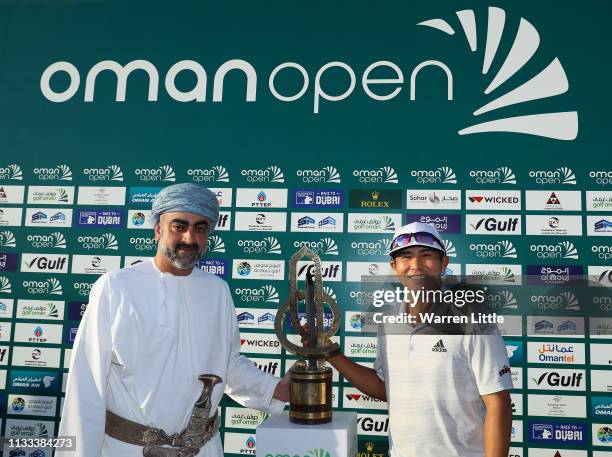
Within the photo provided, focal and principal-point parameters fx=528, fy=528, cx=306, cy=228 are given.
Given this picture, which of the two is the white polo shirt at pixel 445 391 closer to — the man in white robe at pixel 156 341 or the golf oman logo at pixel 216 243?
the man in white robe at pixel 156 341

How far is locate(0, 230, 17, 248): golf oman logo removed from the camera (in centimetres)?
349

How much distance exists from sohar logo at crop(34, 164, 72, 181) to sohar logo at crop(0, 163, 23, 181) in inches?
4.8

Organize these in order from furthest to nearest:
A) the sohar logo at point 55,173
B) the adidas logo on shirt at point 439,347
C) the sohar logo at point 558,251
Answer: the sohar logo at point 55,173
the sohar logo at point 558,251
the adidas logo on shirt at point 439,347

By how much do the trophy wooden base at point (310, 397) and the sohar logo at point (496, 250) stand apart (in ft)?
4.66

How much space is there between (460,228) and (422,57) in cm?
109

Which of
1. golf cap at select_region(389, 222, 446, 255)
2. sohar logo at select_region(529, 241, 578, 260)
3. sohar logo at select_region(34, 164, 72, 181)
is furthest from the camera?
sohar logo at select_region(34, 164, 72, 181)

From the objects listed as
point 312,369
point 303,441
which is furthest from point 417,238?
point 303,441

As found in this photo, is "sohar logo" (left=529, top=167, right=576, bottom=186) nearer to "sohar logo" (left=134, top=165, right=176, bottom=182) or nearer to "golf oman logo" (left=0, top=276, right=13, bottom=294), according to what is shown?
"sohar logo" (left=134, top=165, right=176, bottom=182)

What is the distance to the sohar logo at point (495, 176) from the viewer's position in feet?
10.4

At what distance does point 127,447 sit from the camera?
79.4 inches

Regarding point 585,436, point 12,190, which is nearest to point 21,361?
point 12,190

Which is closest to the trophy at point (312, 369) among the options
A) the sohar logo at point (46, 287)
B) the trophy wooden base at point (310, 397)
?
the trophy wooden base at point (310, 397)

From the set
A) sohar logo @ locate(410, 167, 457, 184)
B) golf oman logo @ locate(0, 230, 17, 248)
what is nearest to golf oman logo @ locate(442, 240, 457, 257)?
sohar logo @ locate(410, 167, 457, 184)

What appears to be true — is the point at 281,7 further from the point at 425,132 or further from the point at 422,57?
the point at 425,132
